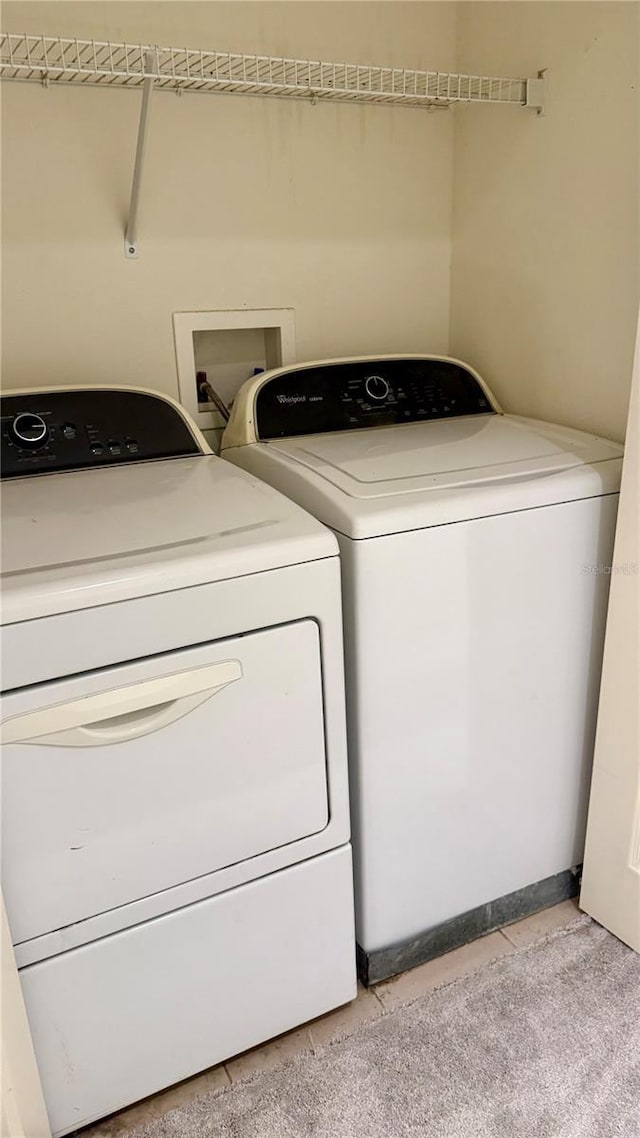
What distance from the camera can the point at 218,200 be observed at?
5.68 ft

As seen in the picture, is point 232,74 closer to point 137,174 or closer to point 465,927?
point 137,174

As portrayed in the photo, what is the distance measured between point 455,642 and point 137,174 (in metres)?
1.12

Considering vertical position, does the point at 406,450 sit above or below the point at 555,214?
below

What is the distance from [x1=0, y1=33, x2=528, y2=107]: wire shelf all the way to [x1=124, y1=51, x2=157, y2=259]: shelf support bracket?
0.12 feet

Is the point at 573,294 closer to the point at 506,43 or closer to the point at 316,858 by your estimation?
the point at 506,43

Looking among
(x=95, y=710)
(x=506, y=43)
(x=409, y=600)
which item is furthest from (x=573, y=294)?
(x=95, y=710)

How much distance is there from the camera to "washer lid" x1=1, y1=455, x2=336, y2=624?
101 cm

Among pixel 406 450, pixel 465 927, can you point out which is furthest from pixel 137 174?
pixel 465 927

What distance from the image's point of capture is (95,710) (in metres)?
1.04

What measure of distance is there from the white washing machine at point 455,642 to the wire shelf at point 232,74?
593 millimetres

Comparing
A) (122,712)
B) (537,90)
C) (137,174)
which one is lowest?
(122,712)

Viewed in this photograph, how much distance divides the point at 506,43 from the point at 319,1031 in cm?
208

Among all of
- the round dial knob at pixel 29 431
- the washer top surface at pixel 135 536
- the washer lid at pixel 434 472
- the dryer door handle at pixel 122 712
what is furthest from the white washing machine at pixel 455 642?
the round dial knob at pixel 29 431

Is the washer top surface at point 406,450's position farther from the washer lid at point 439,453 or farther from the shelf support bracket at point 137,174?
the shelf support bracket at point 137,174
